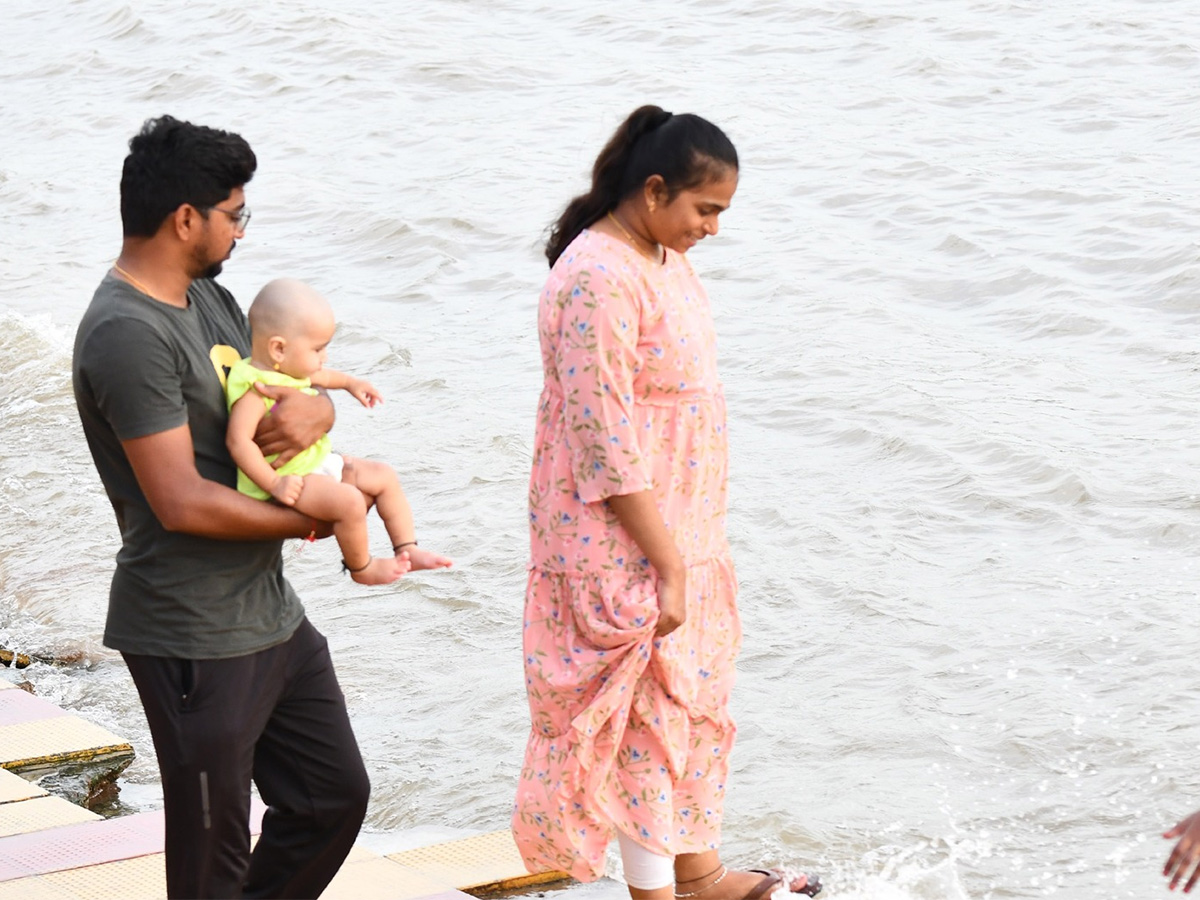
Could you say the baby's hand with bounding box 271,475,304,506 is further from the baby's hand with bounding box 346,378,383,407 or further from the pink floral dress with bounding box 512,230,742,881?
the pink floral dress with bounding box 512,230,742,881

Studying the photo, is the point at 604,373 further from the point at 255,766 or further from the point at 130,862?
the point at 130,862

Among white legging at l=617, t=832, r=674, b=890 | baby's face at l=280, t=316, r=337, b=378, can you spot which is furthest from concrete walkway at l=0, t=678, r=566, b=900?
baby's face at l=280, t=316, r=337, b=378

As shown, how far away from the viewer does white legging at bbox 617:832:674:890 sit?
140 inches

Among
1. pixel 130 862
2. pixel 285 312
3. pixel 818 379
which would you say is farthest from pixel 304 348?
pixel 818 379

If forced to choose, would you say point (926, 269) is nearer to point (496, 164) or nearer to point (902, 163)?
point (902, 163)

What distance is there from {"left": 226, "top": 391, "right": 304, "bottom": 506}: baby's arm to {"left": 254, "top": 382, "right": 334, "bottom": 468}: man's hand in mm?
18

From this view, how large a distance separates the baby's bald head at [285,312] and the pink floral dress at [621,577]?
21.4 inches

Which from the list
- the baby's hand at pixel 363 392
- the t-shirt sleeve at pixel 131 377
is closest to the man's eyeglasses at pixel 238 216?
the t-shirt sleeve at pixel 131 377

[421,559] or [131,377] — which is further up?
[131,377]

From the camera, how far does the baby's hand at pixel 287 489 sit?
118 inches

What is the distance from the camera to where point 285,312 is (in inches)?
120

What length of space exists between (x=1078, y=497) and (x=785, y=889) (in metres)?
4.09

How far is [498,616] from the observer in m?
6.77

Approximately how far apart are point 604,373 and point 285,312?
→ 65 centimetres
